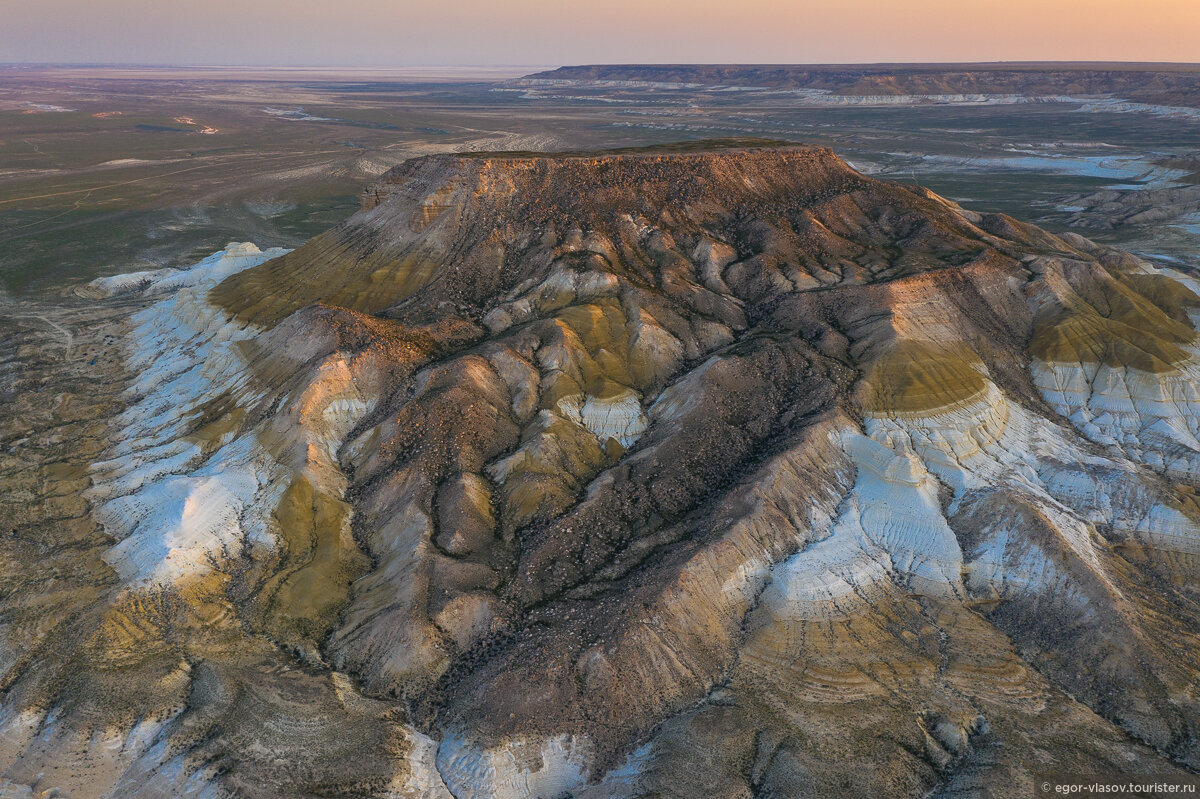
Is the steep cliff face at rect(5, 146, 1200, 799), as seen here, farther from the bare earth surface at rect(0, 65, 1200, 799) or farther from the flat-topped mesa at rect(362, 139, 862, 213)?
the flat-topped mesa at rect(362, 139, 862, 213)

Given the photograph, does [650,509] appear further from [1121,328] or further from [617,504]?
[1121,328]

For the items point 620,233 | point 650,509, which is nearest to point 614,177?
point 620,233

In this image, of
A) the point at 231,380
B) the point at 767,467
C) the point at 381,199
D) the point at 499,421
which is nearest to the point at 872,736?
the point at 767,467

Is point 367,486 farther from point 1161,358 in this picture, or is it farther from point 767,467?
point 1161,358

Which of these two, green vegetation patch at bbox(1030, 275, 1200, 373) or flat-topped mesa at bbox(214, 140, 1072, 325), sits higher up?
flat-topped mesa at bbox(214, 140, 1072, 325)

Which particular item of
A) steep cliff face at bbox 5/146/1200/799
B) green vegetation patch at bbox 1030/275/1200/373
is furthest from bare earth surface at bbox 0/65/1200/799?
green vegetation patch at bbox 1030/275/1200/373

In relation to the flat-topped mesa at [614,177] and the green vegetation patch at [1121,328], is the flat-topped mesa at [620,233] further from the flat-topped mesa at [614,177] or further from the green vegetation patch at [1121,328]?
the green vegetation patch at [1121,328]
